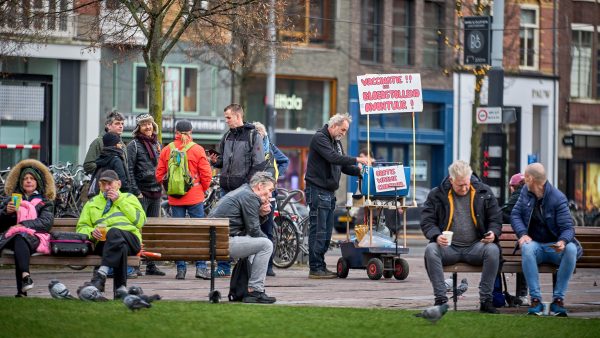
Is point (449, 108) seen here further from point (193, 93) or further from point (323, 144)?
point (323, 144)

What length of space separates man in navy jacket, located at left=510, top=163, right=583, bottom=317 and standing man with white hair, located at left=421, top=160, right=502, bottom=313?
0.38 meters

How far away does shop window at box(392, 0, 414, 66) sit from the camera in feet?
169

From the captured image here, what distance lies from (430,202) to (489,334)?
2.71 meters

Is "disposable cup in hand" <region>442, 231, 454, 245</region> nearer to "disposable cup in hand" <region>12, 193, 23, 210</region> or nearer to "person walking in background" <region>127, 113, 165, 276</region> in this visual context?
"disposable cup in hand" <region>12, 193, 23, 210</region>

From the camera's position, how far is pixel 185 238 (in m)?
14.5

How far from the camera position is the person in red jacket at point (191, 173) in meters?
18.2

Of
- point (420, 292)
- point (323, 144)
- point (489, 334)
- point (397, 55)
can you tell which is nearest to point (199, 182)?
point (323, 144)

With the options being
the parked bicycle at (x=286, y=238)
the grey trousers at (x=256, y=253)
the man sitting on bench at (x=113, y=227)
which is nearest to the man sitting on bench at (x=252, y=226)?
the grey trousers at (x=256, y=253)

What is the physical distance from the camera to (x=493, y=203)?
14305mm

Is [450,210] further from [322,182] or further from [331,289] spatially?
[322,182]

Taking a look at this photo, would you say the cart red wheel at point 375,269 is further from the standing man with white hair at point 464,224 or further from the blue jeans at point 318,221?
the standing man with white hair at point 464,224

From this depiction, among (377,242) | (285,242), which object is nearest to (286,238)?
(285,242)

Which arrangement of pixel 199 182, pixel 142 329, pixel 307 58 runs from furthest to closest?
pixel 307 58 → pixel 199 182 → pixel 142 329

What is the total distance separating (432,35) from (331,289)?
35.8 metres
